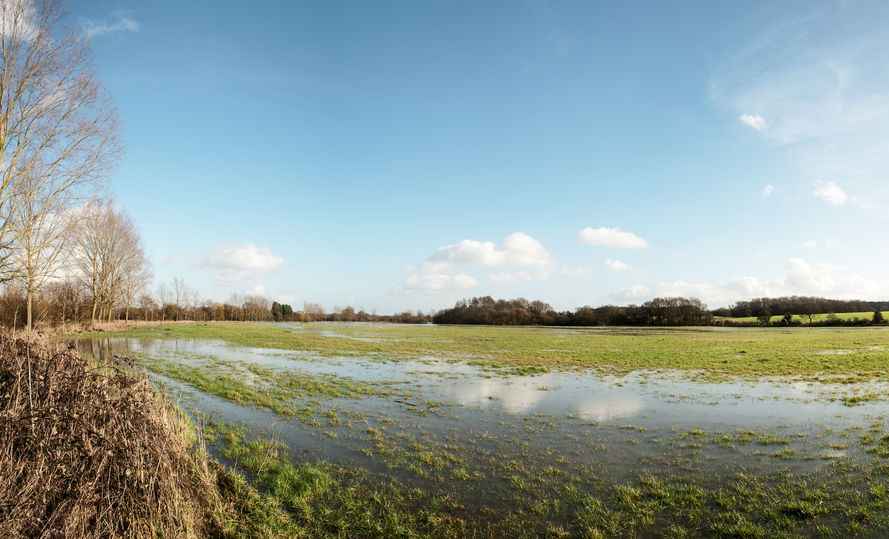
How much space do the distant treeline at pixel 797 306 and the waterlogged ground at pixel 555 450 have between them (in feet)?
432

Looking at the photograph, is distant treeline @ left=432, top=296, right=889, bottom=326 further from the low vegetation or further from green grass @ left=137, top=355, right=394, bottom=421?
the low vegetation

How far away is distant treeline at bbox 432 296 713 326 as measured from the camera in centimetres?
11612

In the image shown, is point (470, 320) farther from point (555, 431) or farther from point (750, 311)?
point (555, 431)

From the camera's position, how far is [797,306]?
128 m

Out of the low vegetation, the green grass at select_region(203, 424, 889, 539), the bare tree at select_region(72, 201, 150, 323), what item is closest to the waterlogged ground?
the green grass at select_region(203, 424, 889, 539)

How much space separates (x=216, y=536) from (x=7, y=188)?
23.0m

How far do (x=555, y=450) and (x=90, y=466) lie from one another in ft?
33.9

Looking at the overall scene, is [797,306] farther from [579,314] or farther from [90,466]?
[90,466]

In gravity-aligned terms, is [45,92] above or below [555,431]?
above

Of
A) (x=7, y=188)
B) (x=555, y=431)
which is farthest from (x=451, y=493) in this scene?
(x=7, y=188)

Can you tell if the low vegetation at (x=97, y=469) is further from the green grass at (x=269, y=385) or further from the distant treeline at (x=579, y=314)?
the distant treeline at (x=579, y=314)

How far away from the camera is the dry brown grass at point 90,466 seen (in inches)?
228

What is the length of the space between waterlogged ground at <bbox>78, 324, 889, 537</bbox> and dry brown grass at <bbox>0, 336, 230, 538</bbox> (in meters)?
1.60

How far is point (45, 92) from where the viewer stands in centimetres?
2069
